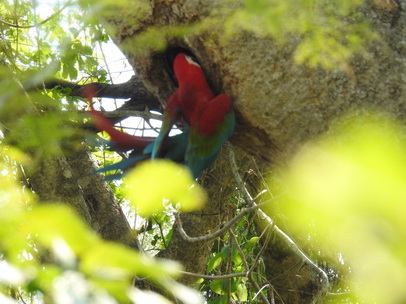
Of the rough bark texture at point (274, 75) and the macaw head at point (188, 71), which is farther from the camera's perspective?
the macaw head at point (188, 71)

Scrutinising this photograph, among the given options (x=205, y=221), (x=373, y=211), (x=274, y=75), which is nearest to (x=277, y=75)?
(x=274, y=75)

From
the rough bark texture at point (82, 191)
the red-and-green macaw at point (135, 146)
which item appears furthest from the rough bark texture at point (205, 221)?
the red-and-green macaw at point (135, 146)

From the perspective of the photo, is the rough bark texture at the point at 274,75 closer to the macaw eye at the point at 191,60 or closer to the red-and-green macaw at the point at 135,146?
the macaw eye at the point at 191,60

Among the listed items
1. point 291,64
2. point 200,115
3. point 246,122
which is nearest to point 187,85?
point 200,115

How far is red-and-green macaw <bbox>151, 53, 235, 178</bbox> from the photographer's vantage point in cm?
129

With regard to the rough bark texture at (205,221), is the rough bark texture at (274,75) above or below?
above

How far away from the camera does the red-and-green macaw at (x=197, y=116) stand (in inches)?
50.6

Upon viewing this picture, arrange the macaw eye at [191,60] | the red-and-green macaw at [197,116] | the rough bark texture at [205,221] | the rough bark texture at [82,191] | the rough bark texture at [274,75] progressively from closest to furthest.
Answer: the rough bark texture at [274,75] < the red-and-green macaw at [197,116] < the macaw eye at [191,60] < the rough bark texture at [82,191] < the rough bark texture at [205,221]

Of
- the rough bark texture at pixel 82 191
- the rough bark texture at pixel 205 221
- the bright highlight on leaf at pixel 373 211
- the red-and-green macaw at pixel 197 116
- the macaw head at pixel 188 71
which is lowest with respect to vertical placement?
the rough bark texture at pixel 205 221

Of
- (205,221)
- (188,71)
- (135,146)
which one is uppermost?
(188,71)

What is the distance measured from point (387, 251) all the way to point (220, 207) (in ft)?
5.98

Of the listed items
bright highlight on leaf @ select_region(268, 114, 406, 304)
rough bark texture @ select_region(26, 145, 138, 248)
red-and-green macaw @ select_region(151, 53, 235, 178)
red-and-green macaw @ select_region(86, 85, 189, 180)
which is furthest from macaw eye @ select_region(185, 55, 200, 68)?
bright highlight on leaf @ select_region(268, 114, 406, 304)

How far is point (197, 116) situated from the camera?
1352mm

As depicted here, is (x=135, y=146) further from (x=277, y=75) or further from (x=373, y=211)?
(x=373, y=211)
